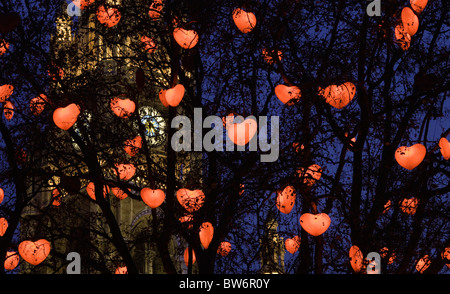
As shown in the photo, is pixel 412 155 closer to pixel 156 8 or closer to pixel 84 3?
pixel 156 8

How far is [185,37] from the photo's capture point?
12625 millimetres

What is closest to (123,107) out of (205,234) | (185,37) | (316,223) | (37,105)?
(37,105)

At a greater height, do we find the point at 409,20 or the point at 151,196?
the point at 409,20

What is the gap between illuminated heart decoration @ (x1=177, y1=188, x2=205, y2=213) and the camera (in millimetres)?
12711

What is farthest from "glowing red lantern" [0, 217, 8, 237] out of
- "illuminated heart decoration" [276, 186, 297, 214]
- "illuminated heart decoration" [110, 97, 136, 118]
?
"illuminated heart decoration" [276, 186, 297, 214]

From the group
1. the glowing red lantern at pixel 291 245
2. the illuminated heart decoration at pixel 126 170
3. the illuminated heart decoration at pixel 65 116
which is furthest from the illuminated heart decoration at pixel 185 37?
the glowing red lantern at pixel 291 245

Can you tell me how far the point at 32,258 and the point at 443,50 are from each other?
354 inches

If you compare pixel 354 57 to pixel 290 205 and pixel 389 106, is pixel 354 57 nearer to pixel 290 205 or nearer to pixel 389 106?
pixel 389 106

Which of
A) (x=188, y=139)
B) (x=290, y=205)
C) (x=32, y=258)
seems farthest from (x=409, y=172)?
(x=32, y=258)

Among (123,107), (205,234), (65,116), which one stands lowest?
(205,234)

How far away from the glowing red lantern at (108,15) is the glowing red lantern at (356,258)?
6.55 metres

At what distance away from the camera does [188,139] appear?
49.3 feet

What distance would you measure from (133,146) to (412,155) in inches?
229
